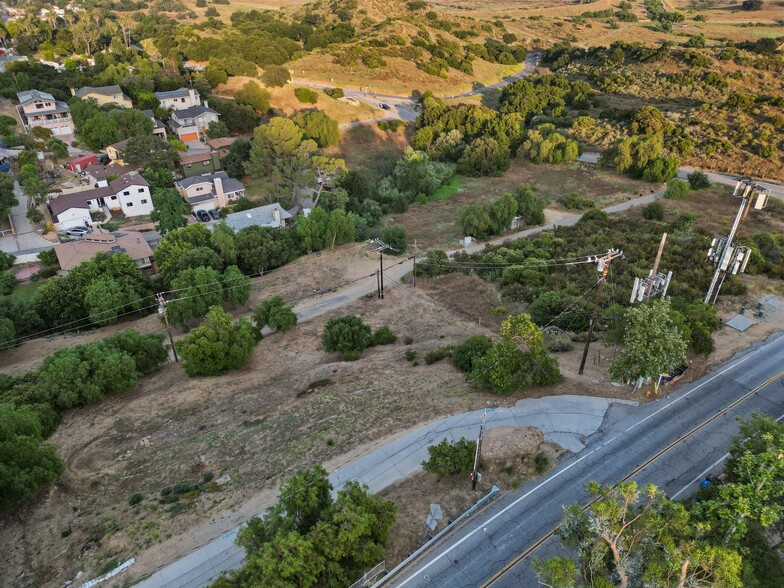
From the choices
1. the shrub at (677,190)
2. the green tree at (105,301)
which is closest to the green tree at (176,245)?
the green tree at (105,301)

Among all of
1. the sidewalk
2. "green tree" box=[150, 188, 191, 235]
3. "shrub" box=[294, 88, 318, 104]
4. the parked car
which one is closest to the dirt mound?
the sidewalk

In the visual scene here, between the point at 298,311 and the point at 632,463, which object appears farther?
the point at 298,311

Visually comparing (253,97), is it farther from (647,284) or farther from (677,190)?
(647,284)

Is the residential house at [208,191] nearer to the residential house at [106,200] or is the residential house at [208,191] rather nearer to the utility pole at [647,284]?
the residential house at [106,200]

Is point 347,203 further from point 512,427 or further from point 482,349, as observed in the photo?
point 512,427

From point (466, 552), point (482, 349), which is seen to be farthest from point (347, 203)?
point (466, 552)

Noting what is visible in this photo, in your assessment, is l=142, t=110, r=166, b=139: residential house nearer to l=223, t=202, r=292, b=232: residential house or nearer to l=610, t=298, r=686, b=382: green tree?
l=223, t=202, r=292, b=232: residential house
